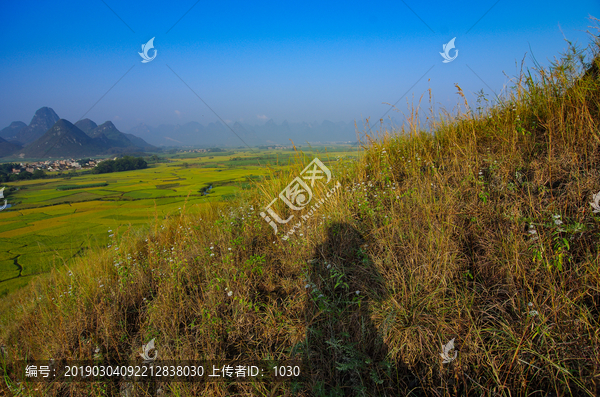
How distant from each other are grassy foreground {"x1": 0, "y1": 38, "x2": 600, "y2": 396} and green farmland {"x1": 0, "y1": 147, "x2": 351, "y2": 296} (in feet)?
2.15

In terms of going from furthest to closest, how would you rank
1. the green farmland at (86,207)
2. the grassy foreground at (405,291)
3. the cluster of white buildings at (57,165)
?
the cluster of white buildings at (57,165) < the green farmland at (86,207) < the grassy foreground at (405,291)

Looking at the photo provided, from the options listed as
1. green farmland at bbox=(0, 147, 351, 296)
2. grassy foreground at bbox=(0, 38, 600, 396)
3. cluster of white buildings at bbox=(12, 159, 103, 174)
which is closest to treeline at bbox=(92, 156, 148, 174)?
green farmland at bbox=(0, 147, 351, 296)

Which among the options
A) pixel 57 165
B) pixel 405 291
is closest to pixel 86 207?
pixel 57 165

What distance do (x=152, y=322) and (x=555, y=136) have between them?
4.99m

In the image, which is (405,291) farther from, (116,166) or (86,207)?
(116,166)

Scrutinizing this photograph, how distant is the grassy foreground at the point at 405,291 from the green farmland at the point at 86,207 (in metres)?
0.65

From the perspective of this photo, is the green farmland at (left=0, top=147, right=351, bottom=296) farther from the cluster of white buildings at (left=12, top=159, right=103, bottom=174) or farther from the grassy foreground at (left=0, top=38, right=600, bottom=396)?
the grassy foreground at (left=0, top=38, right=600, bottom=396)

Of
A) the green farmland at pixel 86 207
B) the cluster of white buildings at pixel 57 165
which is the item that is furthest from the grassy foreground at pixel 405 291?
the cluster of white buildings at pixel 57 165

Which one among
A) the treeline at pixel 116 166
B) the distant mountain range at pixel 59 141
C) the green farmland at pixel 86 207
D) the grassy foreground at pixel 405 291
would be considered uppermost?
the distant mountain range at pixel 59 141

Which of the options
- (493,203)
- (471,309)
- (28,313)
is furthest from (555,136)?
(28,313)

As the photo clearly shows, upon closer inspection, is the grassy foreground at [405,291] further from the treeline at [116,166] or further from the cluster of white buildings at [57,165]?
the cluster of white buildings at [57,165]

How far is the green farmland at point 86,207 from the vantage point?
147 inches

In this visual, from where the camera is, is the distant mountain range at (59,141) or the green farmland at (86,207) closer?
the green farmland at (86,207)

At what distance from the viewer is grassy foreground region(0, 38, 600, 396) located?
4.64ft
